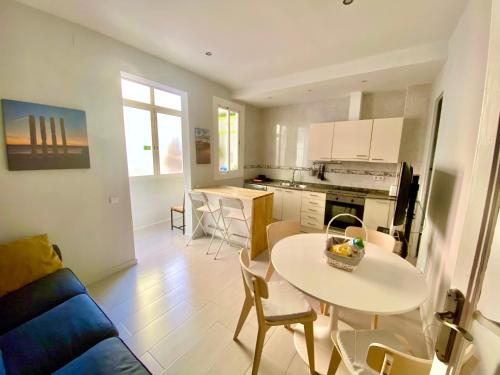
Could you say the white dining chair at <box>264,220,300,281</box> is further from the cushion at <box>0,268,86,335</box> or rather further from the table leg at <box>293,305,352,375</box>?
the cushion at <box>0,268,86,335</box>

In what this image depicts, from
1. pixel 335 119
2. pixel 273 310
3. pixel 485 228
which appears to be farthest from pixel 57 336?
pixel 335 119

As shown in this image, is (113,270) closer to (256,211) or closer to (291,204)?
(256,211)

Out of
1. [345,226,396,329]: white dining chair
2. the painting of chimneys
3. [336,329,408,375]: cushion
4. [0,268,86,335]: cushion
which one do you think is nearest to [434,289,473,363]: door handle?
[336,329,408,375]: cushion

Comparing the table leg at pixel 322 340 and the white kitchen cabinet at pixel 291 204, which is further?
the white kitchen cabinet at pixel 291 204

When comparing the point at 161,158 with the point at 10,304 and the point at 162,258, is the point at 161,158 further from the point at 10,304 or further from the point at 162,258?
the point at 10,304

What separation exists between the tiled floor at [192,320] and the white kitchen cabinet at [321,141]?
7.51 feet

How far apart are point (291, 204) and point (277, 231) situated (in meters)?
1.95

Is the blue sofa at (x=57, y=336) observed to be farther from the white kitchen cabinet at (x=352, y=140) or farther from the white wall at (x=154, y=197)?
the white kitchen cabinet at (x=352, y=140)

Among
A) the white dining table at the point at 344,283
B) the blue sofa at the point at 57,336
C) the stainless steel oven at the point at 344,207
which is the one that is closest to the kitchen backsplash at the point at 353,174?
the stainless steel oven at the point at 344,207

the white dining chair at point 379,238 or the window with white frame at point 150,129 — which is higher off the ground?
the window with white frame at point 150,129

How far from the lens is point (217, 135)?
3824 millimetres

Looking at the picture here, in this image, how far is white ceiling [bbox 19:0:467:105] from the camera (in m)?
1.77

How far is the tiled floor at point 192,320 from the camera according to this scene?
152 cm

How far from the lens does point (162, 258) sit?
2.98 m
